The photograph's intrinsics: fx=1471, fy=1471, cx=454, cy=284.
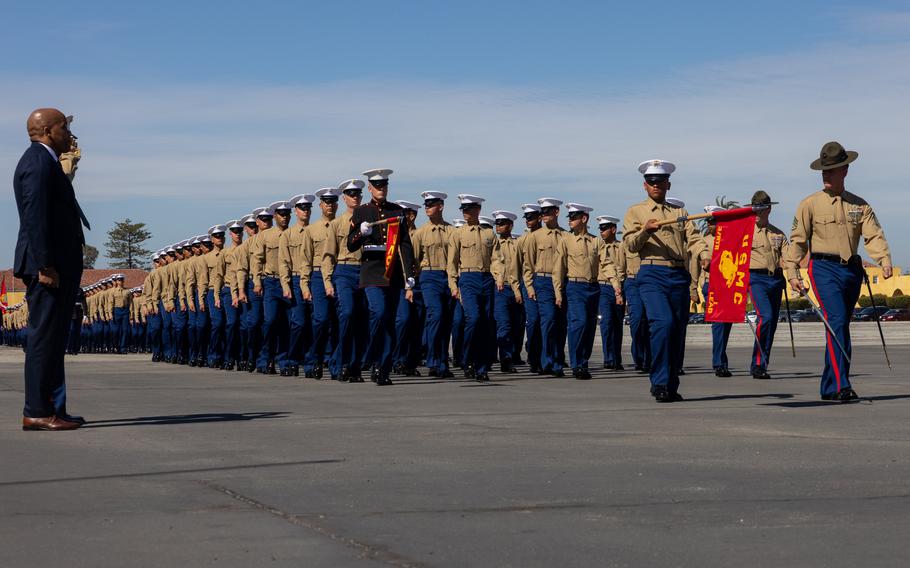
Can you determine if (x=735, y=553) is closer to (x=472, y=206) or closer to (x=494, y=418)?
(x=494, y=418)

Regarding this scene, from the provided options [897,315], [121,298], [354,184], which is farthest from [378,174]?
[897,315]

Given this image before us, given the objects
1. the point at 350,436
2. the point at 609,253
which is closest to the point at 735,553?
the point at 350,436

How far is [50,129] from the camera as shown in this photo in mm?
10250

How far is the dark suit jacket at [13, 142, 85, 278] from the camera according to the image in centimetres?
988

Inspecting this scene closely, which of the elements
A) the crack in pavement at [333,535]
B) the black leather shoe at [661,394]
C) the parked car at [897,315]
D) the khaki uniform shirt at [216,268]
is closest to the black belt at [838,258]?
the black leather shoe at [661,394]

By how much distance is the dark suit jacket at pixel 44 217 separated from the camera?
9.88 meters

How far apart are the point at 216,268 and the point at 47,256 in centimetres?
1457

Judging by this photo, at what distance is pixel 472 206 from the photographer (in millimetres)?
19391

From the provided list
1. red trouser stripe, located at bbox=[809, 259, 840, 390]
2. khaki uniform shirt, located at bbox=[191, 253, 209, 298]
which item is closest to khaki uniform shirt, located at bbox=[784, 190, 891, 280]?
red trouser stripe, located at bbox=[809, 259, 840, 390]

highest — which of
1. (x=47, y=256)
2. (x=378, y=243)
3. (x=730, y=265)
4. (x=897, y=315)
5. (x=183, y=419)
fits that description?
(x=897, y=315)

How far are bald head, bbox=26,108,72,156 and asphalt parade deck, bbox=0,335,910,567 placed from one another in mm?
2015

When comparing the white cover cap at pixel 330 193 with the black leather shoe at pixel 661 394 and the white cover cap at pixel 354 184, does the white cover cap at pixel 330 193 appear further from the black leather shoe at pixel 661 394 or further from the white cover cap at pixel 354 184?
the black leather shoe at pixel 661 394

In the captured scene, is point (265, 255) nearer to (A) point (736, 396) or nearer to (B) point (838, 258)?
(A) point (736, 396)

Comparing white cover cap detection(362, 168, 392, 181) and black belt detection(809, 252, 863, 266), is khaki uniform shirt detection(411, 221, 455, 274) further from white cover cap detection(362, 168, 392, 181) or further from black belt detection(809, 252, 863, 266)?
black belt detection(809, 252, 863, 266)
